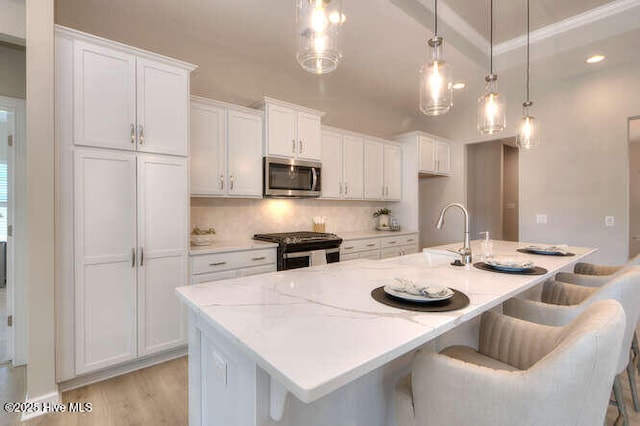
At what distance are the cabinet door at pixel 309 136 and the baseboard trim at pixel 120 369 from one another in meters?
2.33

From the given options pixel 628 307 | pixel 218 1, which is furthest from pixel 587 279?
pixel 218 1

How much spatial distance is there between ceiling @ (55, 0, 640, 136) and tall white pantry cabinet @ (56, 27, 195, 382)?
24.9 inches

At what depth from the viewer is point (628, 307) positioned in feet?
4.74

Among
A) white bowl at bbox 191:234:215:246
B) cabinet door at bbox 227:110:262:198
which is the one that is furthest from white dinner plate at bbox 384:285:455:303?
cabinet door at bbox 227:110:262:198

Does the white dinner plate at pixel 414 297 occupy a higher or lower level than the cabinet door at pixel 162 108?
lower

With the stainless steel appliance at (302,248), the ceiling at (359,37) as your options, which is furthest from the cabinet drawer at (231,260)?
the ceiling at (359,37)

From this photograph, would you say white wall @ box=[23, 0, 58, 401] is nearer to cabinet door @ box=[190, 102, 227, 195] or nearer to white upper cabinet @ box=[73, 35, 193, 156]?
white upper cabinet @ box=[73, 35, 193, 156]

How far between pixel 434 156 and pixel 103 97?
4295mm

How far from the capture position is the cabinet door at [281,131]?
3301 millimetres

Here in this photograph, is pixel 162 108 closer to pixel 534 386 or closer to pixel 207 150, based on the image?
pixel 207 150

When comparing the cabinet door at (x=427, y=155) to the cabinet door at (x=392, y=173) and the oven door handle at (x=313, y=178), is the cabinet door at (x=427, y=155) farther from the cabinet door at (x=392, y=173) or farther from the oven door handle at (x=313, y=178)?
the oven door handle at (x=313, y=178)

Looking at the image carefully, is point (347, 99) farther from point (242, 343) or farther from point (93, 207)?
point (242, 343)

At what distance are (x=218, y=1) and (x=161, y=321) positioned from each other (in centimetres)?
256

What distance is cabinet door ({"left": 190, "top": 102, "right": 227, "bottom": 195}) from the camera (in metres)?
2.85
